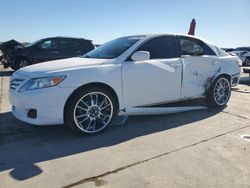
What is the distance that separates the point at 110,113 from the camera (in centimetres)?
458

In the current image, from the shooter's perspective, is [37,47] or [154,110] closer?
[154,110]

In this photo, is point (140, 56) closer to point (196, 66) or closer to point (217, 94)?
point (196, 66)

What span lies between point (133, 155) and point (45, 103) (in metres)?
1.40

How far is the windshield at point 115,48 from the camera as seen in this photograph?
16.2 ft

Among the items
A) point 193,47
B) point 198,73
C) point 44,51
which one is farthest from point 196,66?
point 44,51

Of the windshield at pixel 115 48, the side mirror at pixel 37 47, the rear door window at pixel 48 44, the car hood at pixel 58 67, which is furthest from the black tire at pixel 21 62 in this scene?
the car hood at pixel 58 67

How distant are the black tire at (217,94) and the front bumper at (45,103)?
3.06m

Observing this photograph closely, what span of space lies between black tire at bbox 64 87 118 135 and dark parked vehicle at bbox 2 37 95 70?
8.99 metres

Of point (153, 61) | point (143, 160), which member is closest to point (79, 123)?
point (143, 160)

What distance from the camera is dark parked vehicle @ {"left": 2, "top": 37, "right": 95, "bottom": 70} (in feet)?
42.6

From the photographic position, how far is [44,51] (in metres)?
13.0

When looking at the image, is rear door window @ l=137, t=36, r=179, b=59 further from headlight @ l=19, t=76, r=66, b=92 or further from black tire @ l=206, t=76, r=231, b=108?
headlight @ l=19, t=76, r=66, b=92

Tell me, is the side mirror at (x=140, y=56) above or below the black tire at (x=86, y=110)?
above

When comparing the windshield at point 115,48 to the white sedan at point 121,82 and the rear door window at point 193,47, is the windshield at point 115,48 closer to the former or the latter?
the white sedan at point 121,82
